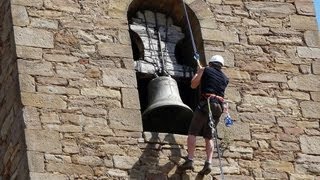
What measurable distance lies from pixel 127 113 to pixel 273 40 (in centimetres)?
181

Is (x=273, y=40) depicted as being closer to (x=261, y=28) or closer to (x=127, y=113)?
(x=261, y=28)

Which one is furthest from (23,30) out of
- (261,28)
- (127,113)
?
(261,28)

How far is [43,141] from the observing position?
13172 mm

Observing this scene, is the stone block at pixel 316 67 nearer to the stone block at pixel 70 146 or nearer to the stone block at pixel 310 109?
the stone block at pixel 310 109

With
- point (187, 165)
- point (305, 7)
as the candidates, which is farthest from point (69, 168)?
point (305, 7)

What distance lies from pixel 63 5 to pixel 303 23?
92.0 inches

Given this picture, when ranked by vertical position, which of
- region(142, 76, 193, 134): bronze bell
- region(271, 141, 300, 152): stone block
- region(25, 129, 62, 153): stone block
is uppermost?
region(142, 76, 193, 134): bronze bell

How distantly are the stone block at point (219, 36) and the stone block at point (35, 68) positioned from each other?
5.31 feet

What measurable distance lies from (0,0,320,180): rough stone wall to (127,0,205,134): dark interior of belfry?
0.18m

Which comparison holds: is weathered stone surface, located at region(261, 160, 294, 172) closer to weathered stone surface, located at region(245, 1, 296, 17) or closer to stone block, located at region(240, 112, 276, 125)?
stone block, located at region(240, 112, 276, 125)

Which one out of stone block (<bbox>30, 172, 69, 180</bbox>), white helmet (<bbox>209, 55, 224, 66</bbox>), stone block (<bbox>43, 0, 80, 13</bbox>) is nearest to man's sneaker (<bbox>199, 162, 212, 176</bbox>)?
white helmet (<bbox>209, 55, 224, 66</bbox>)

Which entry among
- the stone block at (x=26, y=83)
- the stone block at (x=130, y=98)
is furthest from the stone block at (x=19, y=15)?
the stone block at (x=130, y=98)

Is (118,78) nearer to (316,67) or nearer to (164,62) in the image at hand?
(164,62)

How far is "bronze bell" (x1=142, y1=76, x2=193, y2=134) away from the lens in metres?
13.8
